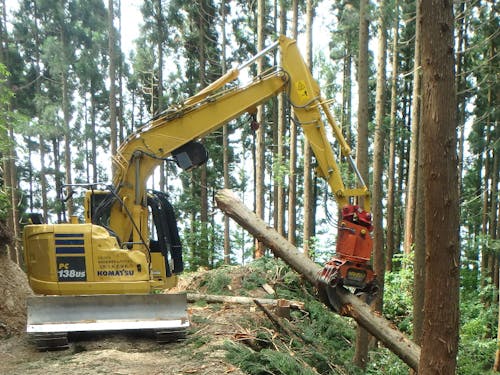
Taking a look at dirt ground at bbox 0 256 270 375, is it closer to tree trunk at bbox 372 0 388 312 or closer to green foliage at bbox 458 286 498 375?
tree trunk at bbox 372 0 388 312

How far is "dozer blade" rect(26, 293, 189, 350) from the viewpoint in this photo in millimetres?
6109

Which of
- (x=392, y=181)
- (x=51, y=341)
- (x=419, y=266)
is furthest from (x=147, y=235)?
(x=392, y=181)

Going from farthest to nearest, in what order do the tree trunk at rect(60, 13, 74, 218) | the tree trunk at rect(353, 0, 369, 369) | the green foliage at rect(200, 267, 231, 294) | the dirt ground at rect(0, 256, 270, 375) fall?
the tree trunk at rect(60, 13, 74, 218)
the green foliage at rect(200, 267, 231, 294)
the tree trunk at rect(353, 0, 369, 369)
the dirt ground at rect(0, 256, 270, 375)

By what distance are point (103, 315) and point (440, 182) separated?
16.4 ft

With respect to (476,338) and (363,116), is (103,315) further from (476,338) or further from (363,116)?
(476,338)

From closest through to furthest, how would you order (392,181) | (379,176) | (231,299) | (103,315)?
(103,315) → (231,299) → (379,176) → (392,181)

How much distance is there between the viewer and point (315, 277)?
671 centimetres

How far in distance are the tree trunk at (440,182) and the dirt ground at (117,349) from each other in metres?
2.52

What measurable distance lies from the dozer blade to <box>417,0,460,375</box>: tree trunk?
3.91 m

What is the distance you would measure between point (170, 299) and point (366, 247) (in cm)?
291

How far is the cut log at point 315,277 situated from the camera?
569 cm

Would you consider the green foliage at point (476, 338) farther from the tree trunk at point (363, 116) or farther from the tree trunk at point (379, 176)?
the tree trunk at point (363, 116)

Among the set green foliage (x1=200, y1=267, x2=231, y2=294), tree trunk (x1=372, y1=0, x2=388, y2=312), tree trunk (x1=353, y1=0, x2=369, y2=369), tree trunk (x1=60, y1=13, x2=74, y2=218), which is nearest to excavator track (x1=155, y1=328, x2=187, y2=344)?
tree trunk (x1=353, y1=0, x2=369, y2=369)

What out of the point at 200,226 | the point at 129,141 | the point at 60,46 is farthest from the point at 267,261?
the point at 60,46
